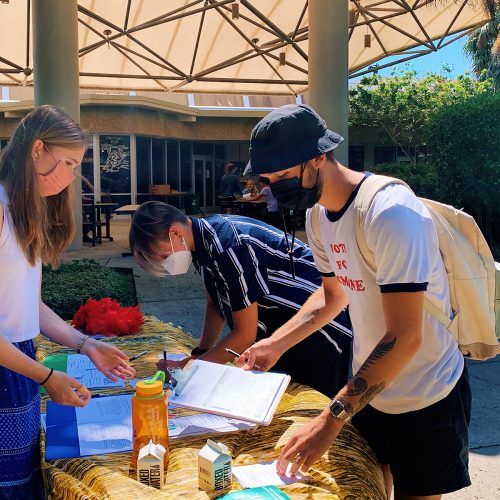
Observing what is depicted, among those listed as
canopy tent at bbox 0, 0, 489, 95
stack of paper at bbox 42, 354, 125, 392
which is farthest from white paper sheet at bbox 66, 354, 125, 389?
canopy tent at bbox 0, 0, 489, 95

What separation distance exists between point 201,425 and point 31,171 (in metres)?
1.08

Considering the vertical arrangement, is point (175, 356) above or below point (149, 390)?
below

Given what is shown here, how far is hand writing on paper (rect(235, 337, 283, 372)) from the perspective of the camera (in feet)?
8.17

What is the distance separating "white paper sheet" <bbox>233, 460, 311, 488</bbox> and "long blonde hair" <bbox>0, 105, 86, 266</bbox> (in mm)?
1016

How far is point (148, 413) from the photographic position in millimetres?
1863

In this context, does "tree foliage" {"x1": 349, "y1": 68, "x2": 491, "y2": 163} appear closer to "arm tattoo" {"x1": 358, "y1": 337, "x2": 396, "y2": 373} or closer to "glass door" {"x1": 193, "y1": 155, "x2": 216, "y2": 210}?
"glass door" {"x1": 193, "y1": 155, "x2": 216, "y2": 210}

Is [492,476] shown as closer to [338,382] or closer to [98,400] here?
[338,382]

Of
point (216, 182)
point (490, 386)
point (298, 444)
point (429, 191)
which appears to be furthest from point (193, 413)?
point (216, 182)

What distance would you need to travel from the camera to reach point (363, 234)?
187 centimetres

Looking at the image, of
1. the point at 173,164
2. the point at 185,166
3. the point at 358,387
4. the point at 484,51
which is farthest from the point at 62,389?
the point at 484,51

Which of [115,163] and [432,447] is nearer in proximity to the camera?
[432,447]

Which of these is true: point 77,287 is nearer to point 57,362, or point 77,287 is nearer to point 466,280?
point 57,362

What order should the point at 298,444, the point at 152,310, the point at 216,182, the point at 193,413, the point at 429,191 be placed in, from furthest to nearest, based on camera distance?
1. the point at 216,182
2. the point at 429,191
3. the point at 152,310
4. the point at 193,413
5. the point at 298,444

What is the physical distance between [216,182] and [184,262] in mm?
25839
